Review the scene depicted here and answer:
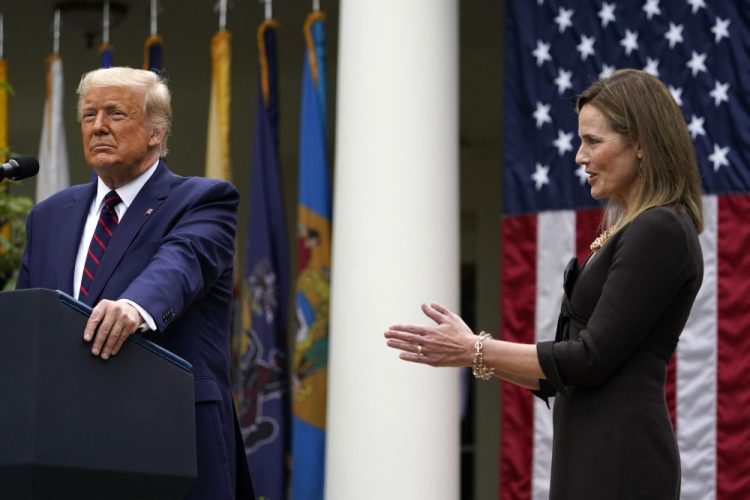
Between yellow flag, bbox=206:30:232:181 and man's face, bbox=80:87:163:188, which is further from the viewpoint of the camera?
yellow flag, bbox=206:30:232:181

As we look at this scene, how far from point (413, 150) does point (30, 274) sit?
3733mm

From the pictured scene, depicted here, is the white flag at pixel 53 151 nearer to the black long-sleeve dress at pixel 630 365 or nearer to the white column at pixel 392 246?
the white column at pixel 392 246

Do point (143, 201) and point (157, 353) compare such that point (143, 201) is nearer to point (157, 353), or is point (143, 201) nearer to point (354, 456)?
point (157, 353)

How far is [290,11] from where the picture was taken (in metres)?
9.59

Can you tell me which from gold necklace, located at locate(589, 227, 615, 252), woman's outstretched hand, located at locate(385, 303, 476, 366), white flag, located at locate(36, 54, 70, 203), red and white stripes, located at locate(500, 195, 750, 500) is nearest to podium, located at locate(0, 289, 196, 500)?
woman's outstretched hand, located at locate(385, 303, 476, 366)

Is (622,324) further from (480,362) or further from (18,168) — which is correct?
(18,168)

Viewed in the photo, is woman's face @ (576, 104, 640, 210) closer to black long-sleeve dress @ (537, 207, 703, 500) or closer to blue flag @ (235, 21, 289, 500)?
black long-sleeve dress @ (537, 207, 703, 500)

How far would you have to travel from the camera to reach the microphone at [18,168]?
9.45 feet

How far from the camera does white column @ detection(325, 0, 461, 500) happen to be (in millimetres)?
6586

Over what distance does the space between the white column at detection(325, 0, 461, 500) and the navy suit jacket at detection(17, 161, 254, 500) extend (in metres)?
3.36

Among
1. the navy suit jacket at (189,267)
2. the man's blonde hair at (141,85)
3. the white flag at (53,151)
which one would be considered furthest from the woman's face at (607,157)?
the white flag at (53,151)

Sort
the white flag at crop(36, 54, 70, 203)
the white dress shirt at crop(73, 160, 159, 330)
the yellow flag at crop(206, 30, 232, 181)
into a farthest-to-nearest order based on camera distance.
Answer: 1. the white flag at crop(36, 54, 70, 203)
2. the yellow flag at crop(206, 30, 232, 181)
3. the white dress shirt at crop(73, 160, 159, 330)

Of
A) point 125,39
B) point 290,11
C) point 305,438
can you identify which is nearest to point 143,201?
point 305,438

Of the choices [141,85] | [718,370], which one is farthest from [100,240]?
[718,370]
